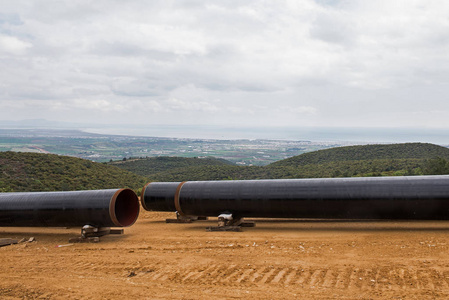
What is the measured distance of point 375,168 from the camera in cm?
3469

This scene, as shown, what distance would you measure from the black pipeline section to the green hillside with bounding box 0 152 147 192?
20.0 meters

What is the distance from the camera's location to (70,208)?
13.4 m

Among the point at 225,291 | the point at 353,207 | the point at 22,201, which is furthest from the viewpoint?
the point at 22,201

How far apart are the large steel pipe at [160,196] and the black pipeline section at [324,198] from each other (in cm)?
124

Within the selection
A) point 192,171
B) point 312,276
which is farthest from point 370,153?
point 312,276

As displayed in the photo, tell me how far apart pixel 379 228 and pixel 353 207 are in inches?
41.2

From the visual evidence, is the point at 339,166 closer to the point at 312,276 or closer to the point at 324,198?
the point at 324,198

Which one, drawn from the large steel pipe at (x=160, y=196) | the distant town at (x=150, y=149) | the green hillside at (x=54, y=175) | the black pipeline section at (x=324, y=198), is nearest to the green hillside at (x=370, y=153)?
the distant town at (x=150, y=149)

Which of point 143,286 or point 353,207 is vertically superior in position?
point 353,207

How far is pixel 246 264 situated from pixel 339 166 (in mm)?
32646

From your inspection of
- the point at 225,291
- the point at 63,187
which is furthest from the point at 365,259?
the point at 63,187

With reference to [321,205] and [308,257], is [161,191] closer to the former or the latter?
[321,205]

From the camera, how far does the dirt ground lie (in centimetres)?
757

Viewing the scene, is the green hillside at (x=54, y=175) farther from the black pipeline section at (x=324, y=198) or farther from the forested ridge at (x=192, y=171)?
the black pipeline section at (x=324, y=198)
